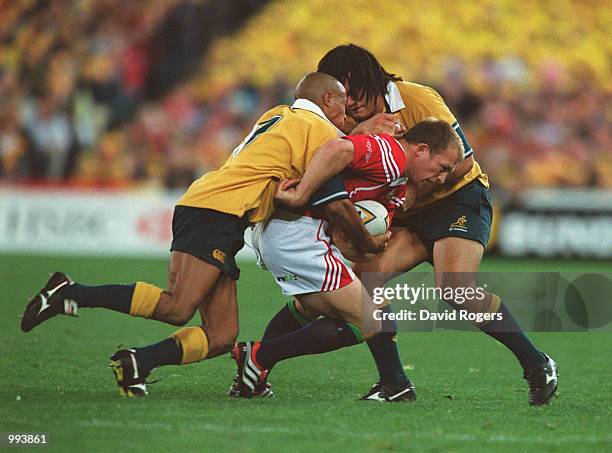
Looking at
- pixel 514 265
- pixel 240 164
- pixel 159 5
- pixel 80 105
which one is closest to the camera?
pixel 240 164

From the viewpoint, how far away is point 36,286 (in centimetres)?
1032

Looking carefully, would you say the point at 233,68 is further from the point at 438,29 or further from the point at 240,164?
the point at 240,164

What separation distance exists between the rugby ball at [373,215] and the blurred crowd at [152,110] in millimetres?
10594

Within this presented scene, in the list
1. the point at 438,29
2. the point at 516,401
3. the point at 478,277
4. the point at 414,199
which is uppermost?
the point at 438,29

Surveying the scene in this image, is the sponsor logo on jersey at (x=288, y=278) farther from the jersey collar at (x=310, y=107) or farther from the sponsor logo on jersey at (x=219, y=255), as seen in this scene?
the jersey collar at (x=310, y=107)

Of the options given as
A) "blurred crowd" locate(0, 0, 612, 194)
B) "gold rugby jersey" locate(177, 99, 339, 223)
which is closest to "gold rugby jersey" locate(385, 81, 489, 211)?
"gold rugby jersey" locate(177, 99, 339, 223)

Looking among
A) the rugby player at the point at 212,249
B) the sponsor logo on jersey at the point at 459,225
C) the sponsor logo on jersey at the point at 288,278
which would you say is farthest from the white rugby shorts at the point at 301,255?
the sponsor logo on jersey at the point at 459,225

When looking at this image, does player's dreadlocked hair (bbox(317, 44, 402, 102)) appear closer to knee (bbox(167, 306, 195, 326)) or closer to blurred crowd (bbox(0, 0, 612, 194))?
knee (bbox(167, 306, 195, 326))

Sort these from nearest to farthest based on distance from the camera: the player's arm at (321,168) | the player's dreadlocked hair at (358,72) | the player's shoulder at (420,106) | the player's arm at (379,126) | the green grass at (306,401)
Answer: the green grass at (306,401) < the player's arm at (321,168) < the player's arm at (379,126) < the player's dreadlocked hair at (358,72) < the player's shoulder at (420,106)

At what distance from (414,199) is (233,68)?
1236 cm

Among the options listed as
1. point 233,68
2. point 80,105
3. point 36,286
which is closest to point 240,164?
point 36,286

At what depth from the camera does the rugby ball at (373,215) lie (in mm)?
5238

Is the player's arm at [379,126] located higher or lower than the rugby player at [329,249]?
higher

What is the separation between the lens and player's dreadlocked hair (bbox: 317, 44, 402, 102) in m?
5.52
